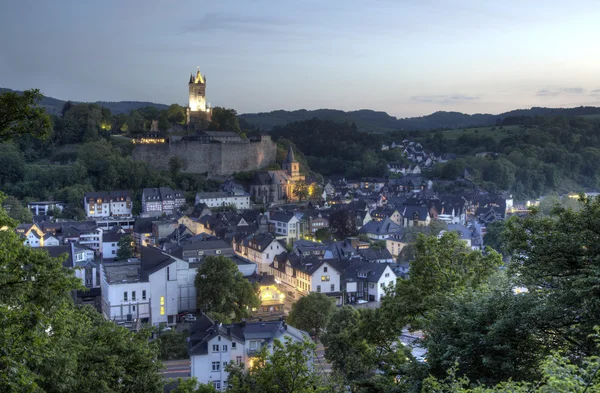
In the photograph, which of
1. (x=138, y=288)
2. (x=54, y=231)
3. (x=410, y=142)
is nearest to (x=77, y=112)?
(x=54, y=231)

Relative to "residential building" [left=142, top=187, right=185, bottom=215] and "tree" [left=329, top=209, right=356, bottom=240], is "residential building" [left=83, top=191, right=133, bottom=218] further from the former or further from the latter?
"tree" [left=329, top=209, right=356, bottom=240]

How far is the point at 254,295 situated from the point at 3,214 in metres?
21.0

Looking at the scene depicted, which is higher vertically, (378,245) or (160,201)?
(160,201)

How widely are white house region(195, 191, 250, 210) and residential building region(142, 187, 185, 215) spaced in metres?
1.99

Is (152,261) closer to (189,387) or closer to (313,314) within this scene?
(313,314)

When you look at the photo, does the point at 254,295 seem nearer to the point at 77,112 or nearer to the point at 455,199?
the point at 455,199

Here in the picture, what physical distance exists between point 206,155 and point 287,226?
22.5m

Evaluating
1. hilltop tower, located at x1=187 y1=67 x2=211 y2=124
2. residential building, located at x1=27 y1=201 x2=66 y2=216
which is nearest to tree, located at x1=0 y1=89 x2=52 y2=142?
residential building, located at x1=27 y1=201 x2=66 y2=216

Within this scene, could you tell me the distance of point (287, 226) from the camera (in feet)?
154

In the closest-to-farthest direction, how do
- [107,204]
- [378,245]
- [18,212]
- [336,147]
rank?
[378,245]
[18,212]
[107,204]
[336,147]

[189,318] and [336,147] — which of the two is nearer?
[189,318]

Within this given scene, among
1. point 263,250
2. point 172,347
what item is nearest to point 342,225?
point 263,250

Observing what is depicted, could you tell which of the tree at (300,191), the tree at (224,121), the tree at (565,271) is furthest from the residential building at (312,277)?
the tree at (224,121)

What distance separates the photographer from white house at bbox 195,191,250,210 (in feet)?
184
